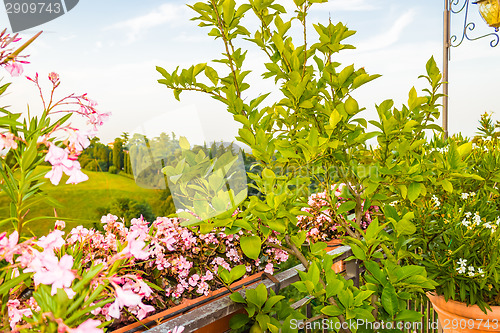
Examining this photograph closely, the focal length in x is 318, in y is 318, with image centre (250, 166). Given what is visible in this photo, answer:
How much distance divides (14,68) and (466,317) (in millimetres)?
2040

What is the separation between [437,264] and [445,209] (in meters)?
0.29

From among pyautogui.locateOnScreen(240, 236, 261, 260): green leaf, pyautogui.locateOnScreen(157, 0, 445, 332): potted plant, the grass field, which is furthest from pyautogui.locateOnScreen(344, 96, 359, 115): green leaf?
the grass field

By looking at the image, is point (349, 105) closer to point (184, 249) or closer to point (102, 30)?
point (184, 249)

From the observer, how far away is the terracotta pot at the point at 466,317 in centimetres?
154

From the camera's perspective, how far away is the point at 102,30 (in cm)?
224

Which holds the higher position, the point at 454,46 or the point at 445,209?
the point at 454,46

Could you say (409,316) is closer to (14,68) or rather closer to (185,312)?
(185,312)

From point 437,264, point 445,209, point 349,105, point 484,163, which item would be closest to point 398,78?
point 484,163

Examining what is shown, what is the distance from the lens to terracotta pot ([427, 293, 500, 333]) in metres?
1.54

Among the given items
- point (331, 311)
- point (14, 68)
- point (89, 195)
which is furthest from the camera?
point (89, 195)

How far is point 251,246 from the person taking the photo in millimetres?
973

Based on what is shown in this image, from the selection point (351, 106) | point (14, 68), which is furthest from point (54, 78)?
point (351, 106)

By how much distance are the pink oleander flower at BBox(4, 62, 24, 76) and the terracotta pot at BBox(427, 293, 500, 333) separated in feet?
6.33

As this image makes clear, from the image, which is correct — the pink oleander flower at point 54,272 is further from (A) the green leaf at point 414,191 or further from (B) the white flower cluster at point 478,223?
(B) the white flower cluster at point 478,223
